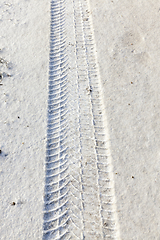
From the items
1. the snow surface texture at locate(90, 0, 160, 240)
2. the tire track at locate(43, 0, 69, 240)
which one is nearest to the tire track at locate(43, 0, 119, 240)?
the tire track at locate(43, 0, 69, 240)

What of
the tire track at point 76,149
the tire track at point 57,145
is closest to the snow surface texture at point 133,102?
the tire track at point 76,149

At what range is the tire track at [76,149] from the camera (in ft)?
5.64

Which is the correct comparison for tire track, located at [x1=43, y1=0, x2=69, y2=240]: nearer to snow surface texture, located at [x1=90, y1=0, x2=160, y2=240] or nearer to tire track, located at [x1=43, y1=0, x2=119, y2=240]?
tire track, located at [x1=43, y1=0, x2=119, y2=240]

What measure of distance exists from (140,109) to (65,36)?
5.11 ft

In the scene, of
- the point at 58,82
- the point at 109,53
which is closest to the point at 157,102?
the point at 109,53

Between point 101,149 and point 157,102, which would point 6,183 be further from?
point 157,102

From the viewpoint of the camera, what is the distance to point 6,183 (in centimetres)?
186

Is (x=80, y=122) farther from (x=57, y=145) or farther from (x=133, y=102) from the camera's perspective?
(x=133, y=102)

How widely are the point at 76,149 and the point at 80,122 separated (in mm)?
318

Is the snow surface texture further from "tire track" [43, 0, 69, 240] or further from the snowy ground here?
"tire track" [43, 0, 69, 240]

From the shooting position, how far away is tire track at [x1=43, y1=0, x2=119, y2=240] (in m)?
1.72

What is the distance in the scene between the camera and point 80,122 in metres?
2.25

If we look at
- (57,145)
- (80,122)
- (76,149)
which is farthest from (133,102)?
(57,145)

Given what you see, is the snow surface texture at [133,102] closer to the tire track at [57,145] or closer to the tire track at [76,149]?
the tire track at [76,149]
